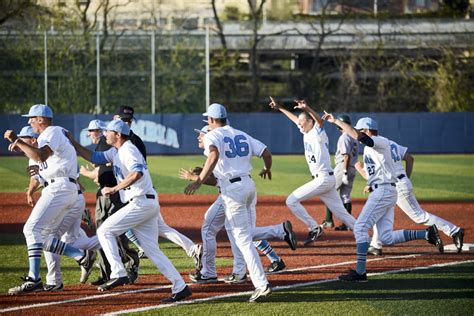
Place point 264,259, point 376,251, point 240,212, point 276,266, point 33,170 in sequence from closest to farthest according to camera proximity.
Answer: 1. point 240,212
2. point 33,170
3. point 276,266
4. point 264,259
5. point 376,251

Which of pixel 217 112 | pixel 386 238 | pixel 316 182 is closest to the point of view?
pixel 217 112

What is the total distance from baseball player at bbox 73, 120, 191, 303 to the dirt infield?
1.19 feet

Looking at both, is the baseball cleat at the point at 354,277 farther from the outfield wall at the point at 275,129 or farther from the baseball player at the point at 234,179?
the outfield wall at the point at 275,129

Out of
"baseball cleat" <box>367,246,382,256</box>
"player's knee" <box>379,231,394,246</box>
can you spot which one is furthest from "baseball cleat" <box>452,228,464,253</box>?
"player's knee" <box>379,231,394,246</box>

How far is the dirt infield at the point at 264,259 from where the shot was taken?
29.5 feet

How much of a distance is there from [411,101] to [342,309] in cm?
3825

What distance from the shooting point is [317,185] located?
13070mm

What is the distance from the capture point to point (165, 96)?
40000mm

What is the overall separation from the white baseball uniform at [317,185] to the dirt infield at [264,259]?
56 cm

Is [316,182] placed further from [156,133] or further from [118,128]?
[156,133]

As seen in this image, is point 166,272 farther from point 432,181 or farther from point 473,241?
point 432,181

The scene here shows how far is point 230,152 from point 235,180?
334mm

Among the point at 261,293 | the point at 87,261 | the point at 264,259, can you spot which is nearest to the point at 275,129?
the point at 264,259

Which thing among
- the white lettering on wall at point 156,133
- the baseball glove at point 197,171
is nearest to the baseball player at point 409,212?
the baseball glove at point 197,171
